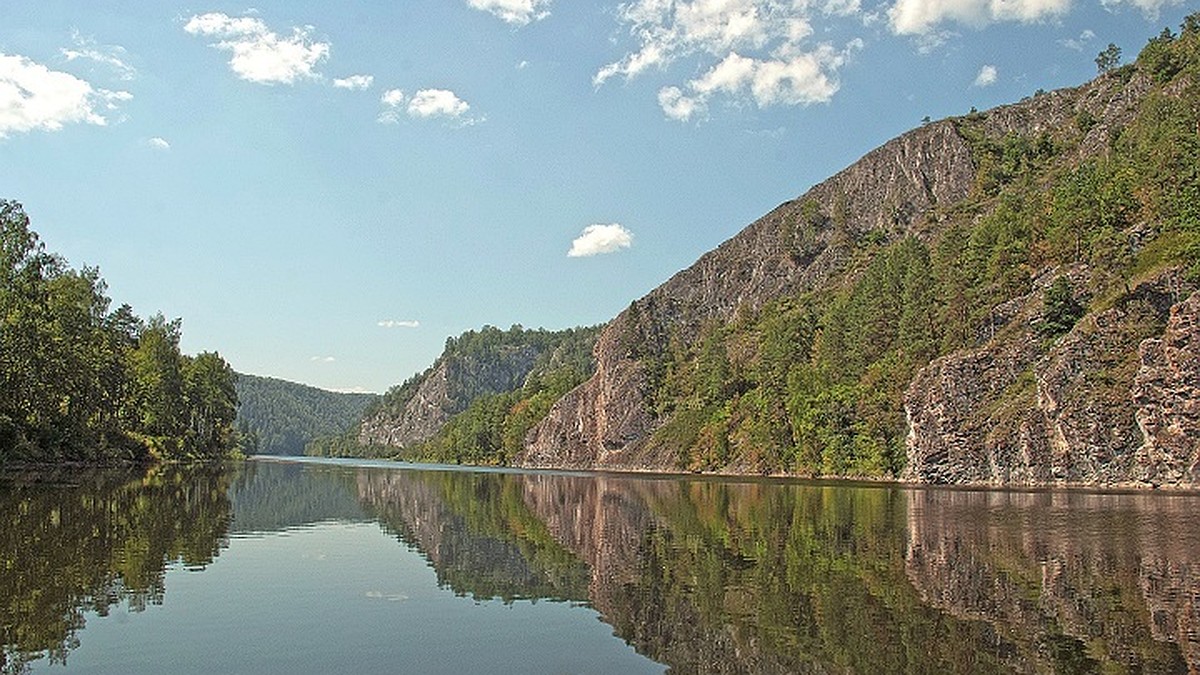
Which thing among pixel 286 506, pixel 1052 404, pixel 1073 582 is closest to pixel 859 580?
pixel 1073 582

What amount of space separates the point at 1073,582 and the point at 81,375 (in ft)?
295

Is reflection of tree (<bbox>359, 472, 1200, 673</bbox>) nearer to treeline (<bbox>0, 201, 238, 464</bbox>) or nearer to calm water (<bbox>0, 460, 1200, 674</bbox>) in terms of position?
calm water (<bbox>0, 460, 1200, 674</bbox>)

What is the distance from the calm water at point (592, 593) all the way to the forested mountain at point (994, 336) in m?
38.9

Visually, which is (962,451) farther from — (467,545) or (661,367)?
(661,367)

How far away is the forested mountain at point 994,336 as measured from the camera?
83.8 metres

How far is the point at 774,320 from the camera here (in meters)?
173

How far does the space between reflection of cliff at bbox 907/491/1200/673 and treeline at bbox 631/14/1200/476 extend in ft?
160

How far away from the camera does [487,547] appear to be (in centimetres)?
3603

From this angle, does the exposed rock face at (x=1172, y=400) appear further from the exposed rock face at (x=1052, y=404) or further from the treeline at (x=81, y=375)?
the treeline at (x=81, y=375)

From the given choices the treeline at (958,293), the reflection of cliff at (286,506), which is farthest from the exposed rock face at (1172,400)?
the reflection of cliff at (286,506)

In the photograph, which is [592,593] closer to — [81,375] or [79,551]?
[79,551]

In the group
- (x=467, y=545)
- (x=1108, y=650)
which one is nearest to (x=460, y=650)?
(x=1108, y=650)

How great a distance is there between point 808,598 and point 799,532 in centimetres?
1796

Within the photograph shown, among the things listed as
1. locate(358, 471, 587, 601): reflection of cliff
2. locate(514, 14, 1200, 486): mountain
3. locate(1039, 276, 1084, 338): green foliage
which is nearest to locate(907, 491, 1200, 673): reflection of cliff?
locate(358, 471, 587, 601): reflection of cliff
